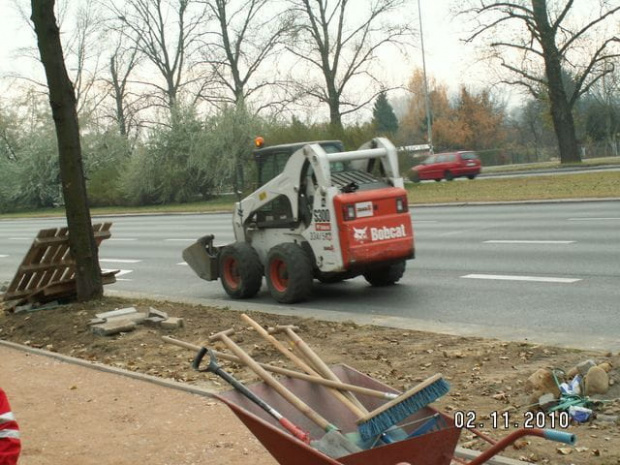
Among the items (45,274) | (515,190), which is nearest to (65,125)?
(45,274)

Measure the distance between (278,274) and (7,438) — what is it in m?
9.27

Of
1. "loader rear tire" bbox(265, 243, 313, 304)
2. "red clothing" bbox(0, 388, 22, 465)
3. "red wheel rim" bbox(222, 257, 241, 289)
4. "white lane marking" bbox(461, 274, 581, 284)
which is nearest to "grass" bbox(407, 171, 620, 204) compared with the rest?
"white lane marking" bbox(461, 274, 581, 284)

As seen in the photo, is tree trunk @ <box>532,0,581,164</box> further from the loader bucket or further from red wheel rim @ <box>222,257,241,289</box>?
red wheel rim @ <box>222,257,241,289</box>

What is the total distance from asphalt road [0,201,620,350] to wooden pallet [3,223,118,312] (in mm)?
1993

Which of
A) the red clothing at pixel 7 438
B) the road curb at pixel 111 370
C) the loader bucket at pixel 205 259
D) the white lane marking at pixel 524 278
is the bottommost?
the white lane marking at pixel 524 278

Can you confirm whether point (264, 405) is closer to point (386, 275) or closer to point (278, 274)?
point (278, 274)

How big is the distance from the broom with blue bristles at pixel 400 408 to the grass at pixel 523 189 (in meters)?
22.1

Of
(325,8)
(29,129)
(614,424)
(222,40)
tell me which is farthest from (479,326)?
(29,129)

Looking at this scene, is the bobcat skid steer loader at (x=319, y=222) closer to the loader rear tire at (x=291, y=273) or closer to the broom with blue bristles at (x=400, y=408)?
the loader rear tire at (x=291, y=273)

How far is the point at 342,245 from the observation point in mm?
11750

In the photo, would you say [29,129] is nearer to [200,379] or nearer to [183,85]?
[183,85]

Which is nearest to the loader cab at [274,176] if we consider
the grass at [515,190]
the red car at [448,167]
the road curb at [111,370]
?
the road curb at [111,370]

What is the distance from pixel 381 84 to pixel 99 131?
19977 mm

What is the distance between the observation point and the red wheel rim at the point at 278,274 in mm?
12594
